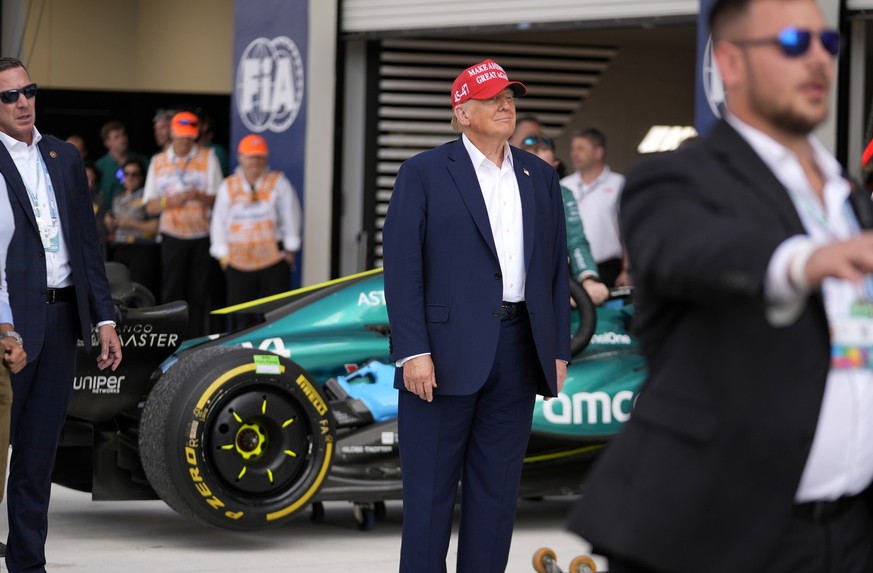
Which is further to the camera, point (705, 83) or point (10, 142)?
point (705, 83)

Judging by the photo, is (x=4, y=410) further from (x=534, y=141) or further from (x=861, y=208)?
(x=534, y=141)

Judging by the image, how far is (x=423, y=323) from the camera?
15.9ft

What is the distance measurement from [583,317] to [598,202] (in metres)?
3.23

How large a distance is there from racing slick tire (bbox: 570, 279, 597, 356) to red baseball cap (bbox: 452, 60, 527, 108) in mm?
2262

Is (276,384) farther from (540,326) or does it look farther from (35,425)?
(540,326)

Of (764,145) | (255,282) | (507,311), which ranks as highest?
(764,145)

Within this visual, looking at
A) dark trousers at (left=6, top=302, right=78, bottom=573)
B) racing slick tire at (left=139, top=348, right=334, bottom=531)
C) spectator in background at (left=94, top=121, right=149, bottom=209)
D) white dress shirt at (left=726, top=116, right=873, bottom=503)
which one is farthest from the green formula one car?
spectator in background at (left=94, top=121, right=149, bottom=209)

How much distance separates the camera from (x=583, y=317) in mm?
7230

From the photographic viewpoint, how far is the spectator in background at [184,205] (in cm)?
1256

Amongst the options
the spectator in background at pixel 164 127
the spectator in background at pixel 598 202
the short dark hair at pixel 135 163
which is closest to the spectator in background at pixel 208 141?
the spectator in background at pixel 164 127

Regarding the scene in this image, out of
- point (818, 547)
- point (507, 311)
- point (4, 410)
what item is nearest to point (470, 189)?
point (507, 311)

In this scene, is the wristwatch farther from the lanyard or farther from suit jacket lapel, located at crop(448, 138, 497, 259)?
suit jacket lapel, located at crop(448, 138, 497, 259)

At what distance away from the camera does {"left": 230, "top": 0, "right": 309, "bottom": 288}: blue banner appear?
1319 cm

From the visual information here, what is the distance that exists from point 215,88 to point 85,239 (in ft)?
40.6
